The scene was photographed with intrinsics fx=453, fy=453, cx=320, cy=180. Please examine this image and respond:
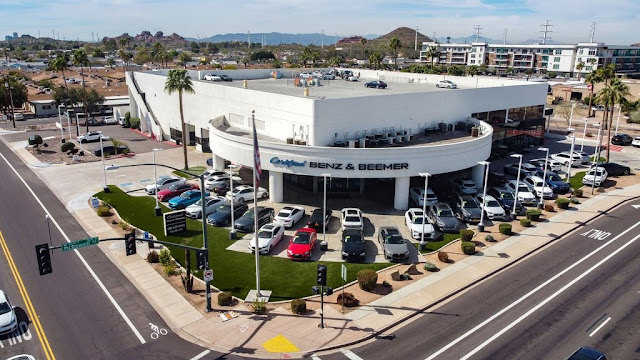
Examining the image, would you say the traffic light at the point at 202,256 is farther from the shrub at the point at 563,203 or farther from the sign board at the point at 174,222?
the shrub at the point at 563,203

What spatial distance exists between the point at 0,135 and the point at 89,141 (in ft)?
65.9

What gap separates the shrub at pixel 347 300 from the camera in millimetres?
25594

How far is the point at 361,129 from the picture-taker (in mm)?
44094

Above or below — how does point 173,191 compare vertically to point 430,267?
above

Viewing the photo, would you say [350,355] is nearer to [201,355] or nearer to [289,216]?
[201,355]

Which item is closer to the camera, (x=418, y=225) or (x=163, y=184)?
(x=418, y=225)

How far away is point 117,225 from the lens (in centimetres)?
3759

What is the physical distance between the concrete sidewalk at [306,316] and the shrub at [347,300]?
0.57m

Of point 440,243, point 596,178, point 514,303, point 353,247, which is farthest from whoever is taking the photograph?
point 596,178

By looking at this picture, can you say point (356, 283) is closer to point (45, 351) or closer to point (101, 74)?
point (45, 351)

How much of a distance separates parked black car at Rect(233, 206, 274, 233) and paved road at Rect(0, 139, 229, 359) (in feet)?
31.2

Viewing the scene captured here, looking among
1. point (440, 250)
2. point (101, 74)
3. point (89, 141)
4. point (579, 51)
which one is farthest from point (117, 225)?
point (579, 51)

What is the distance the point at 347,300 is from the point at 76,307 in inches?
598

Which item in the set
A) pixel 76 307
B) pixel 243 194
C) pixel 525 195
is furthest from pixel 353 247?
pixel 525 195
